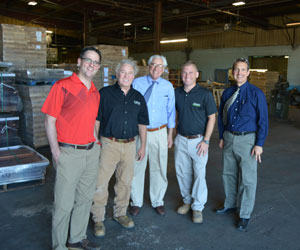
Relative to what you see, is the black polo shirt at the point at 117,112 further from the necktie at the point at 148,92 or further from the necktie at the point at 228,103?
the necktie at the point at 228,103

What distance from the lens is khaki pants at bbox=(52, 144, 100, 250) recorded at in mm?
2627

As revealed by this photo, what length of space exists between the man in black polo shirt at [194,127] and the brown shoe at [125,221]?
2.65 feet

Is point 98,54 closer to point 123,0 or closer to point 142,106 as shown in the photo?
point 142,106

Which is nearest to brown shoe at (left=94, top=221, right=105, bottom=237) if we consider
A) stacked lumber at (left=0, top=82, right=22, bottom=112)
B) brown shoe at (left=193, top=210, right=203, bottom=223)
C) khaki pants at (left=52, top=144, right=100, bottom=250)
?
khaki pants at (left=52, top=144, right=100, bottom=250)

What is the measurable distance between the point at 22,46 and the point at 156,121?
18.1ft

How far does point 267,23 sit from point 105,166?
18.8 meters

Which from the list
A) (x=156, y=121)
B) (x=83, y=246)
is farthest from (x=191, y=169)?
(x=83, y=246)

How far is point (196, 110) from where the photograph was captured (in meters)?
3.58

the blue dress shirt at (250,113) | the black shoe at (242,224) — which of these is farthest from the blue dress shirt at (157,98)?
the black shoe at (242,224)

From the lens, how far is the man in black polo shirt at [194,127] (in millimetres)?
3555

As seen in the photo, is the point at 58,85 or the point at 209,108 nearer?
the point at 58,85

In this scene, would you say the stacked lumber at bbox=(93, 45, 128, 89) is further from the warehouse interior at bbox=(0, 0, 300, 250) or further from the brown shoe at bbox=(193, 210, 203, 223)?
the brown shoe at bbox=(193, 210, 203, 223)

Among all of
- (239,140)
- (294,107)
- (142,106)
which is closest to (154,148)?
(142,106)

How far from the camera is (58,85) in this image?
253 cm
